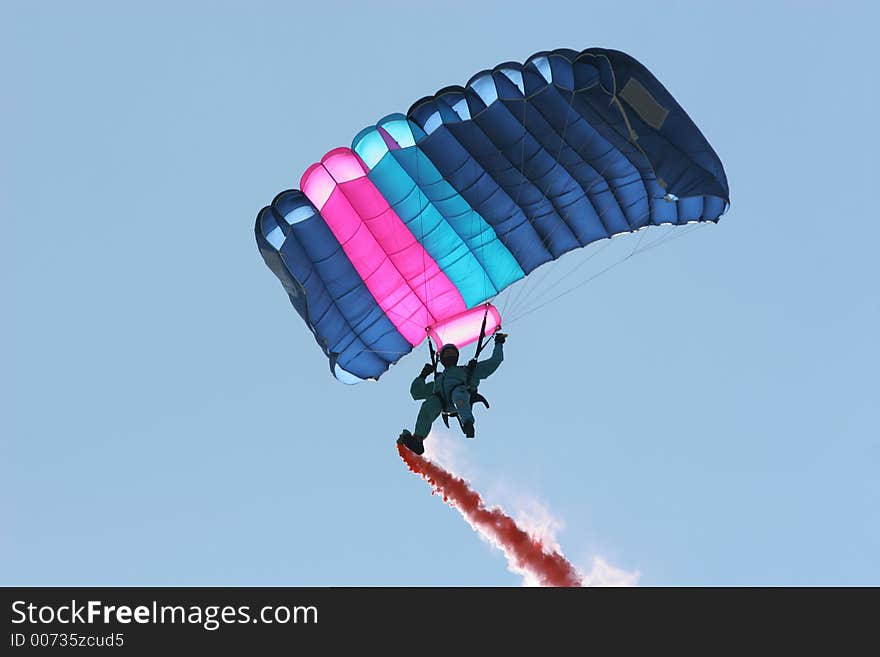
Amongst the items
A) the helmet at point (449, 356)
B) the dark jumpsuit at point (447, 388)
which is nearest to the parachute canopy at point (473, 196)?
the helmet at point (449, 356)

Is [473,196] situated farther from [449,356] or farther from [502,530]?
[502,530]

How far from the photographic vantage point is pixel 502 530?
27656mm

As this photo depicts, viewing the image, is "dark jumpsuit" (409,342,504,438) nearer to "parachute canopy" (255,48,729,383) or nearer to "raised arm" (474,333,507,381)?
"raised arm" (474,333,507,381)

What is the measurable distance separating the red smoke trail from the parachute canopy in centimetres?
188

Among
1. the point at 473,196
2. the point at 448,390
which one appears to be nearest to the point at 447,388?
the point at 448,390

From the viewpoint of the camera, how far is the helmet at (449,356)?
25.6 metres

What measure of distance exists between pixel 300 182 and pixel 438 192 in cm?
163

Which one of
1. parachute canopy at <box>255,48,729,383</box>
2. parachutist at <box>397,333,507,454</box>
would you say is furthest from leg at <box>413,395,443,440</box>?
parachute canopy at <box>255,48,729,383</box>

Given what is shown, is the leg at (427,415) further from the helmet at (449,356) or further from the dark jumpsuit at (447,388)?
the helmet at (449,356)

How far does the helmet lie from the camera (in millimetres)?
25578

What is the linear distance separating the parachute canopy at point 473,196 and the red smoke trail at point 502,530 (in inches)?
73.9
